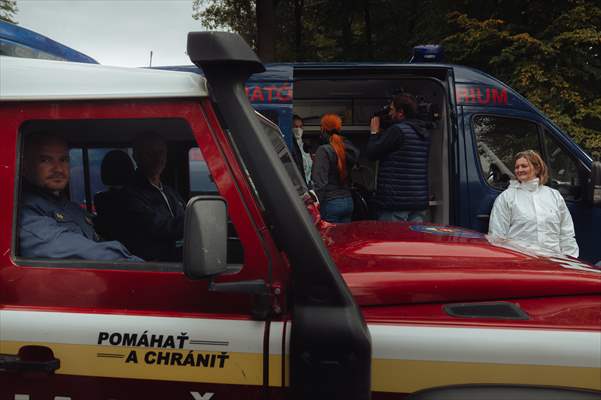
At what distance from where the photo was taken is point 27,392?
167 centimetres

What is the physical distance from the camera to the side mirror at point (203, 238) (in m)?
1.48

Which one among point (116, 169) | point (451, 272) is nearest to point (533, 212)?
point (451, 272)

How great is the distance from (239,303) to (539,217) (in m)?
3.77

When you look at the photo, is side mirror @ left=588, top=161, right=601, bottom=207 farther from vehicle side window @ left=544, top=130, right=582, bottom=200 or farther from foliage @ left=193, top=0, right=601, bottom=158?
foliage @ left=193, top=0, right=601, bottom=158

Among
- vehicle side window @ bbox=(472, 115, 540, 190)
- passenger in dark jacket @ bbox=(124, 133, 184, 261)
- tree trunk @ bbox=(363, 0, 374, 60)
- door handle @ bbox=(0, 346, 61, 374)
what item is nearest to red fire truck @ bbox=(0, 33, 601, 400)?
door handle @ bbox=(0, 346, 61, 374)

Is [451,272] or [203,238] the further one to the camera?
[451,272]

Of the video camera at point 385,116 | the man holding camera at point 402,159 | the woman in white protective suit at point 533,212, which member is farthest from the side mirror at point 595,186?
the video camera at point 385,116

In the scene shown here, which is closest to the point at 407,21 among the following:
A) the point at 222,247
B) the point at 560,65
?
the point at 560,65

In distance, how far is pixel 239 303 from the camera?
5.59 ft

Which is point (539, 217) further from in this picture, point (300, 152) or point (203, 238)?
point (203, 238)

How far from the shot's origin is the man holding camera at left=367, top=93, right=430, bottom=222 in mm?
5422

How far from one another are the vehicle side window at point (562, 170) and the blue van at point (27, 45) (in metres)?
4.82

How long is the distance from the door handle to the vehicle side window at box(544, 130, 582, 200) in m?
5.14

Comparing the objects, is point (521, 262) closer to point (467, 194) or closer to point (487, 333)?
point (487, 333)
